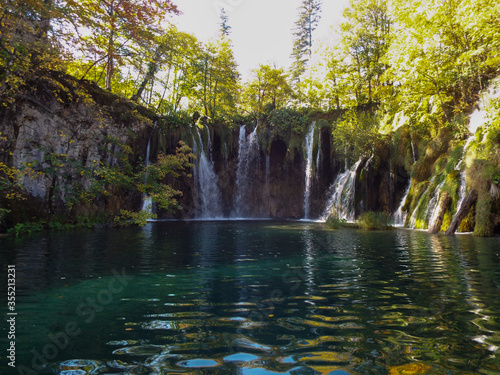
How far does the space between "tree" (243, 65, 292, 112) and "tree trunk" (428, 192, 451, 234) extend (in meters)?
27.6

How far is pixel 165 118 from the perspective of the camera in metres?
28.0

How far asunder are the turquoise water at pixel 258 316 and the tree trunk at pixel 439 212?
7122mm

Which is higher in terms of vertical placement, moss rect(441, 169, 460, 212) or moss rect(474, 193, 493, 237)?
moss rect(441, 169, 460, 212)

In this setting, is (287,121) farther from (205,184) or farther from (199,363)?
(199,363)

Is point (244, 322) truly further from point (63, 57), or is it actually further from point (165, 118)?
point (165, 118)

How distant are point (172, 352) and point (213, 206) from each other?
93.5 ft

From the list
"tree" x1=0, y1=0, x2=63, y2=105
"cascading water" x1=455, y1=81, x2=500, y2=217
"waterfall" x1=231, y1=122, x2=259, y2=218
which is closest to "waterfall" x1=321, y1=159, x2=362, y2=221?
"cascading water" x1=455, y1=81, x2=500, y2=217

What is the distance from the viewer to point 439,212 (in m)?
14.3

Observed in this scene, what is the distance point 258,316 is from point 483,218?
12.5m

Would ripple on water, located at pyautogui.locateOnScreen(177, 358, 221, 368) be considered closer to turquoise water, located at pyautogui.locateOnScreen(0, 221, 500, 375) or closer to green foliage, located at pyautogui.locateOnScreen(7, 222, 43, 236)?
turquoise water, located at pyautogui.locateOnScreen(0, 221, 500, 375)

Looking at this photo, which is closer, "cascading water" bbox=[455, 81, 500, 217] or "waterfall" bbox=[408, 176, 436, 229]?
"cascading water" bbox=[455, 81, 500, 217]

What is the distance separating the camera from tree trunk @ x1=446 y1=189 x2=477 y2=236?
13.2m

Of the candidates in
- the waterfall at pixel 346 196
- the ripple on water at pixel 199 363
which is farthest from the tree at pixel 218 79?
the ripple on water at pixel 199 363

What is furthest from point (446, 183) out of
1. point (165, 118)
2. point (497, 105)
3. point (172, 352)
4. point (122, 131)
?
point (165, 118)
